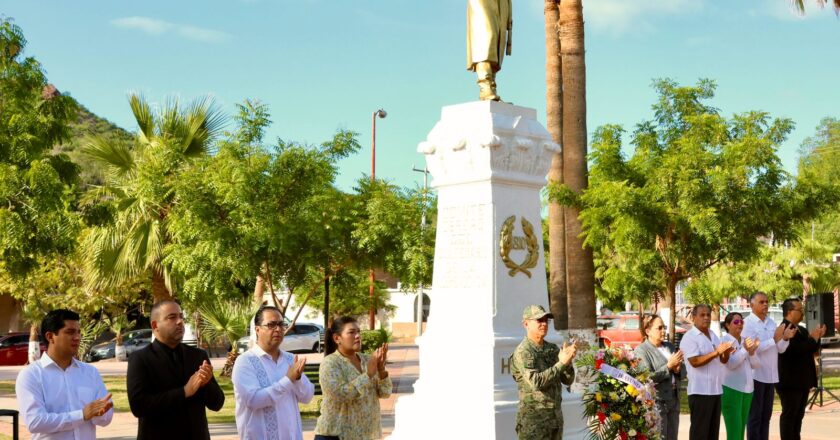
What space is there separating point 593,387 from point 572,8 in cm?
947

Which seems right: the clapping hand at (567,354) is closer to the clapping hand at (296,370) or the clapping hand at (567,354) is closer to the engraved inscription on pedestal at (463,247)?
the clapping hand at (296,370)

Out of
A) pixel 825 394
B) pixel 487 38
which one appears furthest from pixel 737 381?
pixel 825 394

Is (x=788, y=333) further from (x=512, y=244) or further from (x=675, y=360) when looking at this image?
(x=512, y=244)

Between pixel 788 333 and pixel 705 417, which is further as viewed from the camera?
pixel 788 333

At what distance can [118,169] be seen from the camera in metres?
23.4

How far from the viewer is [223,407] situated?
682 inches

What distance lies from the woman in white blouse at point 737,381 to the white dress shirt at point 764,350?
619 millimetres

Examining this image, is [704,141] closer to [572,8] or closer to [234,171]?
[572,8]

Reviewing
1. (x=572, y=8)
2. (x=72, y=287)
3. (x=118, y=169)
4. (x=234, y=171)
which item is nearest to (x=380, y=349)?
(x=572, y=8)

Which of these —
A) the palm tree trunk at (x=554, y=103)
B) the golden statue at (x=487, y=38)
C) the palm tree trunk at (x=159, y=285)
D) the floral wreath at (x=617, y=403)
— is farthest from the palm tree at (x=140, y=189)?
the floral wreath at (x=617, y=403)

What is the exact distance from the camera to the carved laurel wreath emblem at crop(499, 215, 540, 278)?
31.8 feet

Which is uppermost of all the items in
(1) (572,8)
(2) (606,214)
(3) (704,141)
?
(1) (572,8)

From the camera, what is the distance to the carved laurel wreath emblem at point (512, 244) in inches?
381

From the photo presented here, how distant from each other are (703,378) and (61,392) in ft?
20.8
